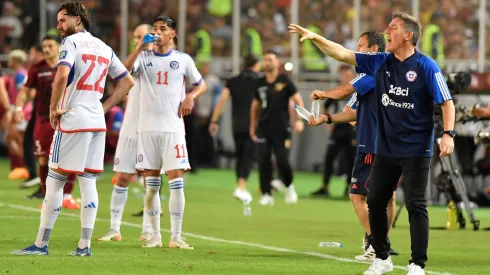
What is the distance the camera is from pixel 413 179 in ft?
31.8

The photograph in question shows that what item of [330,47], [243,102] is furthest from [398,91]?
[243,102]

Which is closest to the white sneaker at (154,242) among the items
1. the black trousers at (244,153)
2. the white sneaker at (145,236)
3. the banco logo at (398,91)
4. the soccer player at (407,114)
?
the white sneaker at (145,236)

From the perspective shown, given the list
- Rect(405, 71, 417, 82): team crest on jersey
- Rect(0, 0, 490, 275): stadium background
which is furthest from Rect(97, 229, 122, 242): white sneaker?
Rect(405, 71, 417, 82): team crest on jersey

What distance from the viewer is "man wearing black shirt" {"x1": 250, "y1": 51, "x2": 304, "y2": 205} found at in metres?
19.0

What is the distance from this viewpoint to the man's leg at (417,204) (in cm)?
961

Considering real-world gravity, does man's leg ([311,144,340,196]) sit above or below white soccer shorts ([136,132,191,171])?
below

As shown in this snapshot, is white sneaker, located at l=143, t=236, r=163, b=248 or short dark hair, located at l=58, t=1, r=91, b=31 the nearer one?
short dark hair, located at l=58, t=1, r=91, b=31

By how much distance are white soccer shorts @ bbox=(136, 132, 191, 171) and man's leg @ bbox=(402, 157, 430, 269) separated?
2978 mm

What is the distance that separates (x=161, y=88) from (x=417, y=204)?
341 centimetres

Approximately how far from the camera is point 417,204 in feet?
31.7

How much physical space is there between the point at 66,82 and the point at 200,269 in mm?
1909

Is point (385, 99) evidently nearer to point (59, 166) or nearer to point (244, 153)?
point (59, 166)

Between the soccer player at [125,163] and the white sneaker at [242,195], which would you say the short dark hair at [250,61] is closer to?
the white sneaker at [242,195]

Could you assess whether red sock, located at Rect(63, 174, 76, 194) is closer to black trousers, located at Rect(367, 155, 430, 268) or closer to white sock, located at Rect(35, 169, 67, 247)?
white sock, located at Rect(35, 169, 67, 247)
